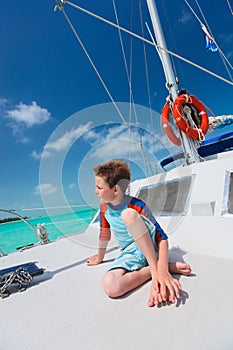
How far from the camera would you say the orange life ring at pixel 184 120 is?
271 cm

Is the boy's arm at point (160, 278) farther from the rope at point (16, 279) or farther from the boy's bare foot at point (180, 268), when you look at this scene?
the rope at point (16, 279)

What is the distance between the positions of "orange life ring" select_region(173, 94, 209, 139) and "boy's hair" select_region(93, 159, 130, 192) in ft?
5.81

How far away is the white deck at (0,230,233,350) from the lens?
0.71 metres

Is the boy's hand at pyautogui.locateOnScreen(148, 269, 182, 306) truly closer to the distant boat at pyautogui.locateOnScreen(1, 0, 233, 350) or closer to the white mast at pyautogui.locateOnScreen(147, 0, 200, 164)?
the distant boat at pyautogui.locateOnScreen(1, 0, 233, 350)

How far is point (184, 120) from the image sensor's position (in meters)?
2.71

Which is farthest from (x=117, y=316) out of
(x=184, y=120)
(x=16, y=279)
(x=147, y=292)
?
(x=184, y=120)

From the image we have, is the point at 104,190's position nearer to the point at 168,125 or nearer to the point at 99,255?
the point at 99,255

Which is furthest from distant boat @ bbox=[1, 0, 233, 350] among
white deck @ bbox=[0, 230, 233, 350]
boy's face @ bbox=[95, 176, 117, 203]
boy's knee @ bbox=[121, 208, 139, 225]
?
boy's face @ bbox=[95, 176, 117, 203]

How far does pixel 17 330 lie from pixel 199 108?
3267 millimetres

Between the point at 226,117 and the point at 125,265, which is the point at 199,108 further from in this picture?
the point at 125,265

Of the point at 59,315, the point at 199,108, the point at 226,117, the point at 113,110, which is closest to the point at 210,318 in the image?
the point at 59,315

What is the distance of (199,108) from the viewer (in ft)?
9.84

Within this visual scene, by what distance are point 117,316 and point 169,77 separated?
3172mm

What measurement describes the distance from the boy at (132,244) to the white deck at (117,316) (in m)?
0.06
